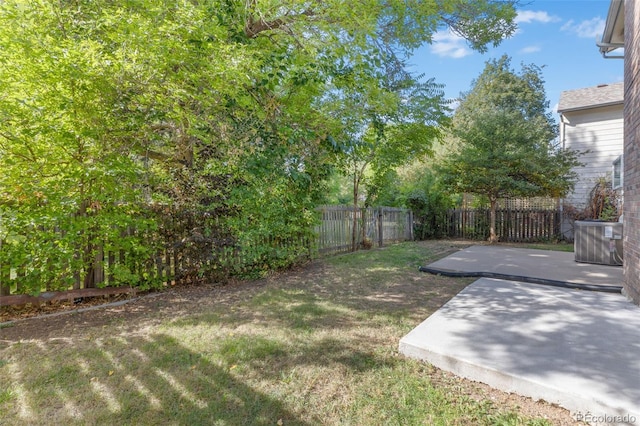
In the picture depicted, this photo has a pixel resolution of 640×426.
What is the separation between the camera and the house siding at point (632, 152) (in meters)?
3.59

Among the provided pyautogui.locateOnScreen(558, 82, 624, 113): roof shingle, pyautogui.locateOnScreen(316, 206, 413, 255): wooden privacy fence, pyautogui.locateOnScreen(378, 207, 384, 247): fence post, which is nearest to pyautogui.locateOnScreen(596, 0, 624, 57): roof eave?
pyautogui.locateOnScreen(316, 206, 413, 255): wooden privacy fence

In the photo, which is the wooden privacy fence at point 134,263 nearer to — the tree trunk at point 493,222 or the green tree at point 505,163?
the green tree at point 505,163

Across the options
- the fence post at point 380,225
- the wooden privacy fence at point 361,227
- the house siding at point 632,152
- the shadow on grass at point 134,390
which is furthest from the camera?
the fence post at point 380,225

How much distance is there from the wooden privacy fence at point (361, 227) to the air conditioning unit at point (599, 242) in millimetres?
4923

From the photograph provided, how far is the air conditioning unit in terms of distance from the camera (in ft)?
18.9

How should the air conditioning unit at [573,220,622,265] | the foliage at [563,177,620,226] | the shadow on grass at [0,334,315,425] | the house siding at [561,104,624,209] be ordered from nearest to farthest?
the shadow on grass at [0,334,315,425], the air conditioning unit at [573,220,622,265], the foliage at [563,177,620,226], the house siding at [561,104,624,209]

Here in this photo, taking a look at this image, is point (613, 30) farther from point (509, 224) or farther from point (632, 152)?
point (509, 224)

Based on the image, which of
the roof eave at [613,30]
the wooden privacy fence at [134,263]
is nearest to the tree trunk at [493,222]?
the roof eave at [613,30]

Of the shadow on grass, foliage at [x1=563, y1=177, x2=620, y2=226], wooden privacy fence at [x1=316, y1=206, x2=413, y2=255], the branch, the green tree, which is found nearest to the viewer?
the shadow on grass

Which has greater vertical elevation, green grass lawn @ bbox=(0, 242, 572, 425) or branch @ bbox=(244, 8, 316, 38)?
branch @ bbox=(244, 8, 316, 38)

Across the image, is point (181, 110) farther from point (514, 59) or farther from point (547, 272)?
point (514, 59)

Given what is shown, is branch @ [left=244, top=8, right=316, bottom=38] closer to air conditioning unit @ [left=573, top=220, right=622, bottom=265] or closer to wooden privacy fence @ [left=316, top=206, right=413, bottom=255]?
wooden privacy fence @ [left=316, top=206, right=413, bottom=255]

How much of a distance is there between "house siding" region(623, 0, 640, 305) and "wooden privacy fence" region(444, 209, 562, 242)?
316 inches

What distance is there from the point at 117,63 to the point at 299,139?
2.27 metres
